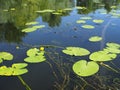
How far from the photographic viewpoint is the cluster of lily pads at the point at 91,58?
2182 millimetres

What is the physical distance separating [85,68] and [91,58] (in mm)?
285

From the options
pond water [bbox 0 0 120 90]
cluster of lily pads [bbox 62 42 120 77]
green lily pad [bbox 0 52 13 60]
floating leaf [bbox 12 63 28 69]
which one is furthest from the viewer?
green lily pad [bbox 0 52 13 60]

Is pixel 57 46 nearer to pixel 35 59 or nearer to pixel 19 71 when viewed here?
pixel 35 59

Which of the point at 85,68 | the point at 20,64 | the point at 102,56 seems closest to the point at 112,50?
the point at 102,56

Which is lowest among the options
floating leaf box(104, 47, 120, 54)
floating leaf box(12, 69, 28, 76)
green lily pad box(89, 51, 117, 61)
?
floating leaf box(12, 69, 28, 76)

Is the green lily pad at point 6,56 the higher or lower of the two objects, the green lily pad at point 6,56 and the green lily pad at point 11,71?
the higher

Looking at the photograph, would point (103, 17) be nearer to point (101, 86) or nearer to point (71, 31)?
point (71, 31)

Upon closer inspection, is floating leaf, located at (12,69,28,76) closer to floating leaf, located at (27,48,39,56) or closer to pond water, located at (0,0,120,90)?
pond water, located at (0,0,120,90)

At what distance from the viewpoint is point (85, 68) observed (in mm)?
Answer: 2205

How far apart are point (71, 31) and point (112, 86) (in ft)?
5.87

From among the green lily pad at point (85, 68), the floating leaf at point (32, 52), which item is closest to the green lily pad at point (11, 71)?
the floating leaf at point (32, 52)

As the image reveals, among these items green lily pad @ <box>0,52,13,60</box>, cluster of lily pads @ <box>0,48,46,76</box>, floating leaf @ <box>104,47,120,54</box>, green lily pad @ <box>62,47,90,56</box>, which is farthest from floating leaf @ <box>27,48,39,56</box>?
floating leaf @ <box>104,47,120,54</box>

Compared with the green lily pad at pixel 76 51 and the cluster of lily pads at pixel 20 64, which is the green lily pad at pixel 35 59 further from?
the green lily pad at pixel 76 51

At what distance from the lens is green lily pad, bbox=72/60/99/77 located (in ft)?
7.03
